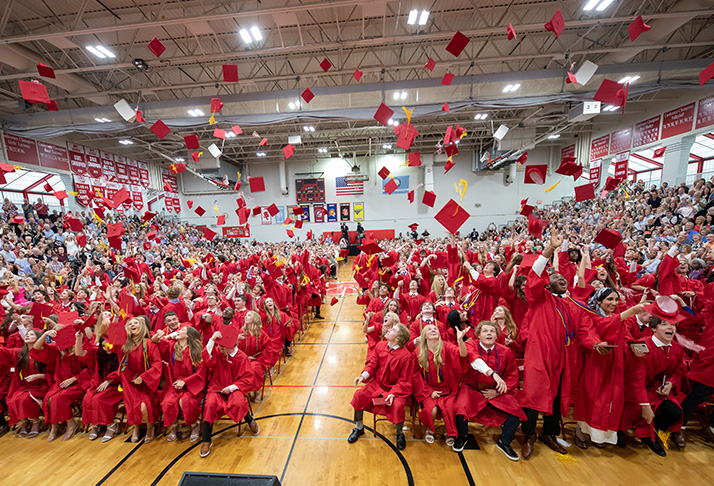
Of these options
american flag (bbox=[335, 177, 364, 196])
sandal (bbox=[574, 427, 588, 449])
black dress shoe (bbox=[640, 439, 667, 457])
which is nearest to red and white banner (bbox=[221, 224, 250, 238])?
american flag (bbox=[335, 177, 364, 196])

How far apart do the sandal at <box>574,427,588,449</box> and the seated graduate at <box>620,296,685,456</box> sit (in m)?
0.39

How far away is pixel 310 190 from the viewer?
23281 mm

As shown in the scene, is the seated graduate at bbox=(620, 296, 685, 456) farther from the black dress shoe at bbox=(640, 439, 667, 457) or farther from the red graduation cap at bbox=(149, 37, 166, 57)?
the red graduation cap at bbox=(149, 37, 166, 57)

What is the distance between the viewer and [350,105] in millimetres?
11461

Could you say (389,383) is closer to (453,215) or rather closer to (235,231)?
(453,215)

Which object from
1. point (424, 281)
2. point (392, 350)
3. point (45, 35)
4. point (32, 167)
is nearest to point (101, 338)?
point (392, 350)

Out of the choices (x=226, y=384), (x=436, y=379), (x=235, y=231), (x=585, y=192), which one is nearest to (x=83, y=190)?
(x=235, y=231)

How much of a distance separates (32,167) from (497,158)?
2391cm

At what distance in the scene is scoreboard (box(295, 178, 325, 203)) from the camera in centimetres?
2316

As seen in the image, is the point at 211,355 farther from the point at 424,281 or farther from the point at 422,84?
the point at 422,84

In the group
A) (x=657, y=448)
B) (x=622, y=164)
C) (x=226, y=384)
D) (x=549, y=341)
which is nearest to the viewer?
(x=549, y=341)

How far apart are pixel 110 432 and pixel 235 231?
68.7 ft

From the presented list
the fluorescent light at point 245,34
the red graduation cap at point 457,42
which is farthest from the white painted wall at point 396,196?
the red graduation cap at point 457,42

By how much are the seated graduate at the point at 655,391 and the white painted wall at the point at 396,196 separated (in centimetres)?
1990
